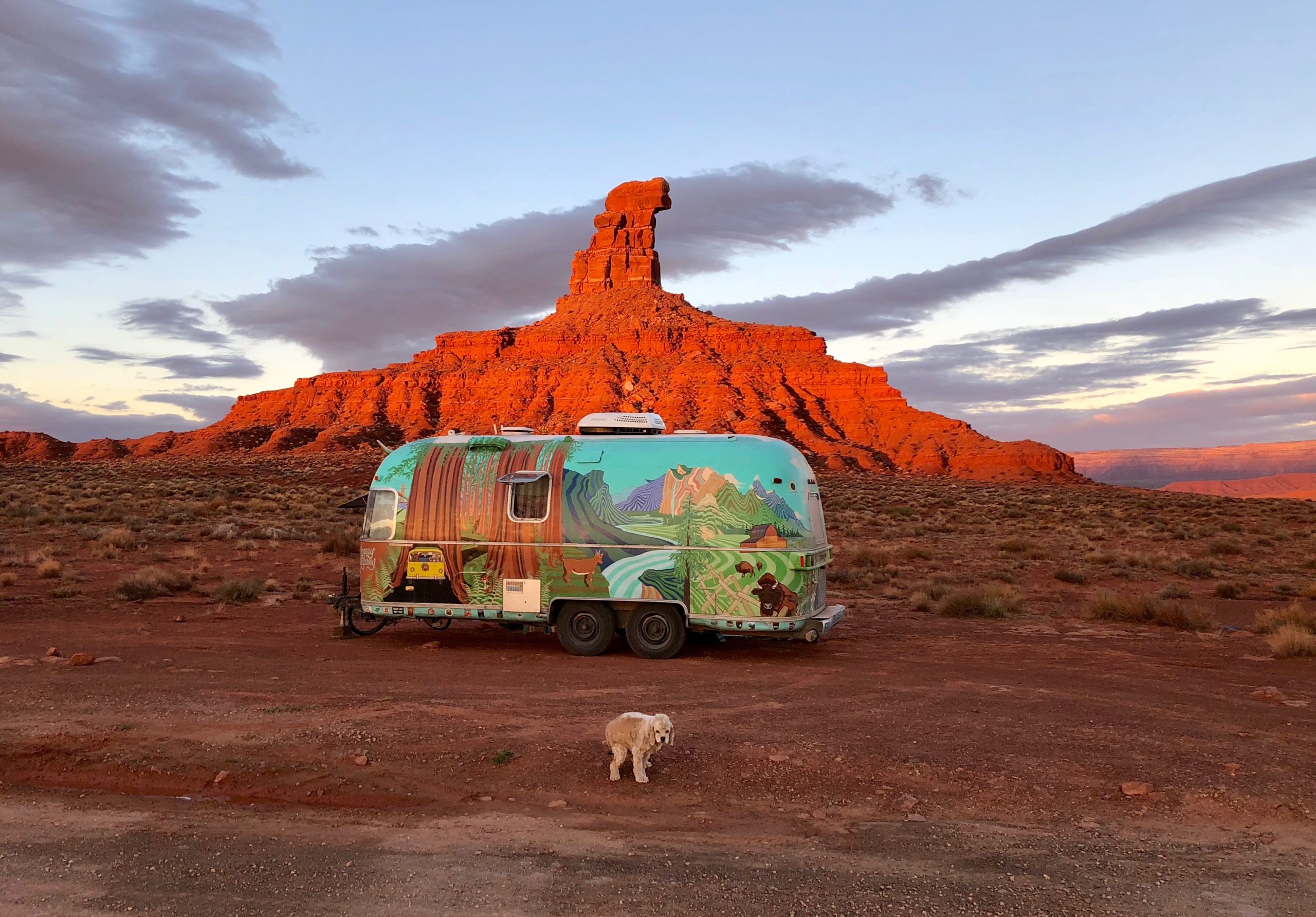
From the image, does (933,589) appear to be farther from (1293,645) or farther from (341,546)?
(341,546)

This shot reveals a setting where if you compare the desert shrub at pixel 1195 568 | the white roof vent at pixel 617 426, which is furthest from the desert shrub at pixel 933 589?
the white roof vent at pixel 617 426

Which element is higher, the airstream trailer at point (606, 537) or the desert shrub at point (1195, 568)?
the airstream trailer at point (606, 537)

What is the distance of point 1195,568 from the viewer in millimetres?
22734

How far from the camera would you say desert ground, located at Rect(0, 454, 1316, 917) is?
196 inches

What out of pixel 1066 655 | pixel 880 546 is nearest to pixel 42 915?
pixel 1066 655

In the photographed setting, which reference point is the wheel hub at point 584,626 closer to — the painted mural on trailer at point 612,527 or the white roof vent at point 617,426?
the painted mural on trailer at point 612,527

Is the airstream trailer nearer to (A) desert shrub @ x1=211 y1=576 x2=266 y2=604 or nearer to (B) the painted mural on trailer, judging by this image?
(B) the painted mural on trailer

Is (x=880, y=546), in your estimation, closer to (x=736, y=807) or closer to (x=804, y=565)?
(x=804, y=565)

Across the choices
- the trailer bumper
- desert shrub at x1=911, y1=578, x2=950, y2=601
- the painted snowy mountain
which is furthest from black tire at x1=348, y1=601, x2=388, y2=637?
desert shrub at x1=911, y1=578, x2=950, y2=601

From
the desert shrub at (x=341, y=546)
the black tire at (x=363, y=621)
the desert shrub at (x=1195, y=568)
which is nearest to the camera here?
the black tire at (x=363, y=621)

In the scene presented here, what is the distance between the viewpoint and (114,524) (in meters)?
28.5

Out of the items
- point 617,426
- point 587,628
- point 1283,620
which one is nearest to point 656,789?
point 587,628

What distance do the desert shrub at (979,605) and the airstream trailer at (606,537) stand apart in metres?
5.20

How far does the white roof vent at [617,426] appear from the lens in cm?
1254
